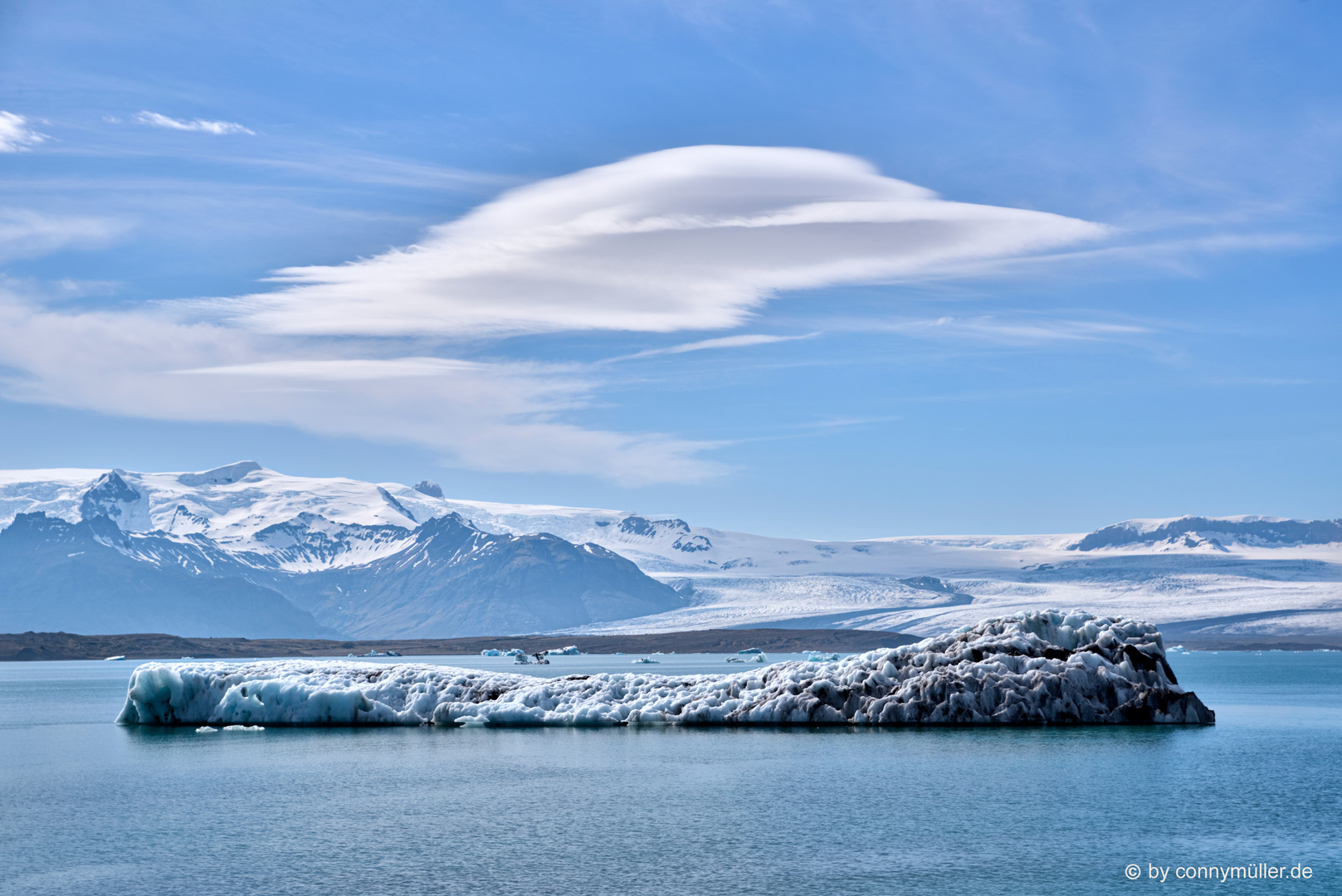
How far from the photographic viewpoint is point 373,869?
69.4 ft

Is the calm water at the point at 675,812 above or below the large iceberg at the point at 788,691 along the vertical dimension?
below

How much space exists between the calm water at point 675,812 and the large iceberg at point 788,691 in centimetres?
211

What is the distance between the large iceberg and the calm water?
211 centimetres

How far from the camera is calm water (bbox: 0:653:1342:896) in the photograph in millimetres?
20359

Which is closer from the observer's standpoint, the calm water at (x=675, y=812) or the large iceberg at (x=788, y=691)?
the calm water at (x=675, y=812)

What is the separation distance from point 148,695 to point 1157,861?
40.4 metres

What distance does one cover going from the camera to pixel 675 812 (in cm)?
2619

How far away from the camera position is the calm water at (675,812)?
66.8ft

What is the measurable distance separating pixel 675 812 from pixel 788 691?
1877 cm

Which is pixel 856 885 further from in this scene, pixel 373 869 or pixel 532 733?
pixel 532 733

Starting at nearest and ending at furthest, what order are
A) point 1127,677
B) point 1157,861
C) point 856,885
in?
point 856,885 < point 1157,861 < point 1127,677

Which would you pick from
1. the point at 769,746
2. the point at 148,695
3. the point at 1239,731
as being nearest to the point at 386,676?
the point at 148,695

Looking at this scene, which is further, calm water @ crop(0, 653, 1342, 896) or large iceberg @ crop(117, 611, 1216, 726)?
large iceberg @ crop(117, 611, 1216, 726)

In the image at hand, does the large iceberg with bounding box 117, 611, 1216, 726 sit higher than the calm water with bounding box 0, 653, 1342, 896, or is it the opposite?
the large iceberg with bounding box 117, 611, 1216, 726
